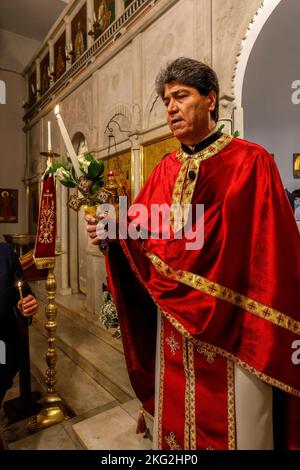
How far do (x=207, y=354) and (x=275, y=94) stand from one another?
4618mm

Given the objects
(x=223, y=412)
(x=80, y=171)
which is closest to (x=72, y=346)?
(x=223, y=412)

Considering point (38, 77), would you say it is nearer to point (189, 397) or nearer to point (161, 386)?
point (161, 386)

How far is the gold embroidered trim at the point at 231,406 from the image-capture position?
4.22ft

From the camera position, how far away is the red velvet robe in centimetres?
121

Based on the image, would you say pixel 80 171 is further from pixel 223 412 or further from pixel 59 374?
pixel 59 374

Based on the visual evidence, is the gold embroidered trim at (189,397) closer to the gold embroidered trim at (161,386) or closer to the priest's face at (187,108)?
the gold embroidered trim at (161,386)

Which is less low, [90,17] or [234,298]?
[90,17]

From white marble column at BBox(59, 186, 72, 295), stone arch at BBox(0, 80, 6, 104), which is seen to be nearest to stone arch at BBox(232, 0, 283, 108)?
white marble column at BBox(59, 186, 72, 295)

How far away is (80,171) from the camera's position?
3.69ft

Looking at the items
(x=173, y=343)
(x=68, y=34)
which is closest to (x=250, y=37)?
(x=173, y=343)

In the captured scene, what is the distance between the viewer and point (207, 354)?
136 centimetres
